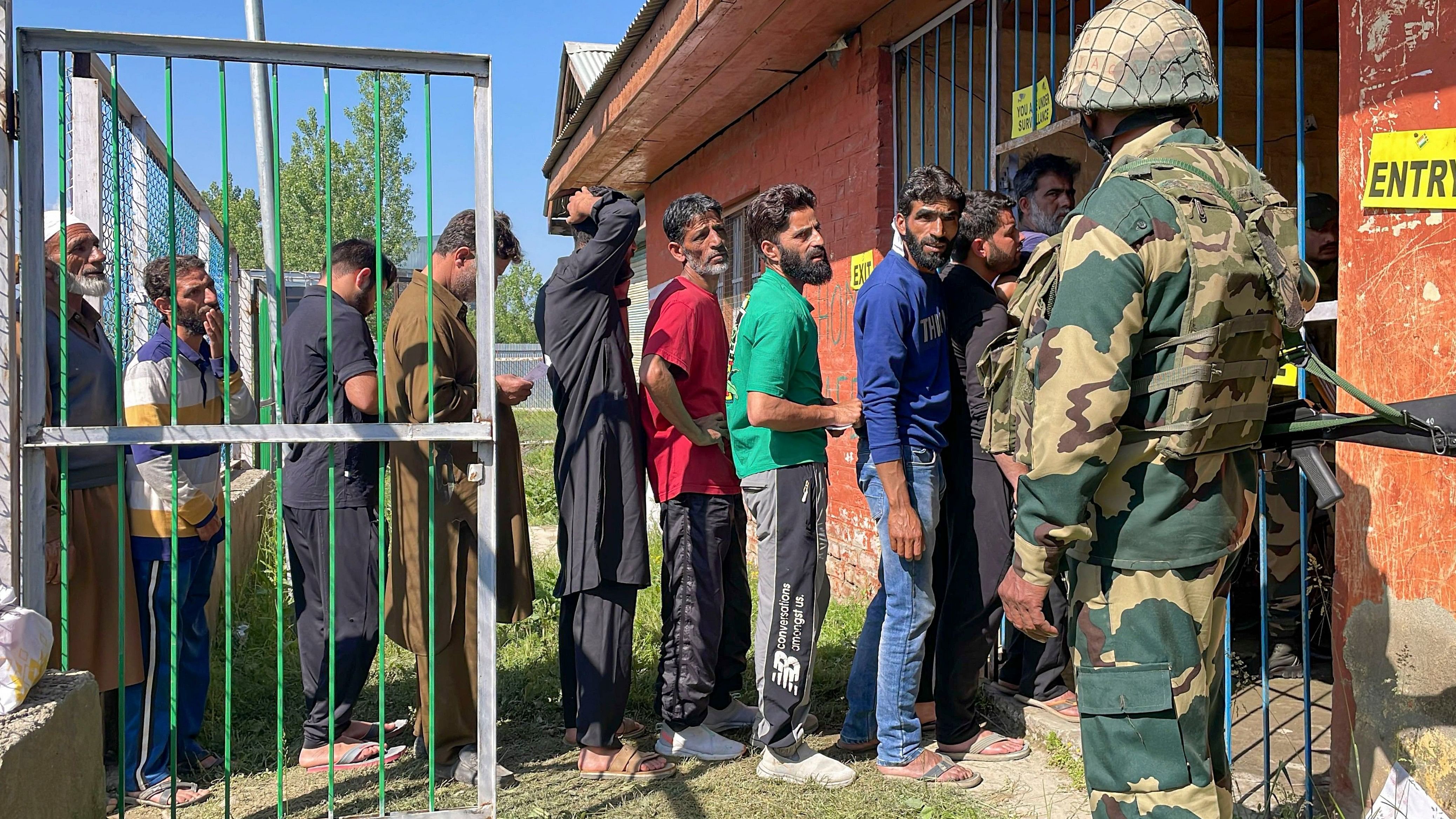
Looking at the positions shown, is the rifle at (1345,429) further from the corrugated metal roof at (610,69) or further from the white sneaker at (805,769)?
the corrugated metal roof at (610,69)

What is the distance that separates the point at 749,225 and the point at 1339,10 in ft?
6.20

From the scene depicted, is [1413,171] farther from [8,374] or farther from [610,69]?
[610,69]

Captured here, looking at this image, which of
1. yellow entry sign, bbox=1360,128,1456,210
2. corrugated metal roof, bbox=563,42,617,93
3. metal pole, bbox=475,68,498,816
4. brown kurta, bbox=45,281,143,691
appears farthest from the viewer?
corrugated metal roof, bbox=563,42,617,93

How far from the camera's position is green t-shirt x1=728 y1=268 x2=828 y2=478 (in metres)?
3.45

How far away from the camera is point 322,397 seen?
388 centimetres

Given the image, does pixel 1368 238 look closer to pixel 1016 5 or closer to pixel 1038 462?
pixel 1038 462

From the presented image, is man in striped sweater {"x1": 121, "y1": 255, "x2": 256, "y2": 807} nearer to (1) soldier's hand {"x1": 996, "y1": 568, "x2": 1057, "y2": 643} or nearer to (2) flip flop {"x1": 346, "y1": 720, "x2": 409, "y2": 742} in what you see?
(2) flip flop {"x1": 346, "y1": 720, "x2": 409, "y2": 742}

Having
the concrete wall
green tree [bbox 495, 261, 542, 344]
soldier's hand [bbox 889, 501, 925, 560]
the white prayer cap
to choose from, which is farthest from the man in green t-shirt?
green tree [bbox 495, 261, 542, 344]

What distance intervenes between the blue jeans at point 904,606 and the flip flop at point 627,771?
0.77 metres

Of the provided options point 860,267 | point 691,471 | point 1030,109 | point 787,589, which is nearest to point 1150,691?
point 787,589

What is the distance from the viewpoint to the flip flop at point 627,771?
11.9 feet

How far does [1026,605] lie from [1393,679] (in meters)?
1.09

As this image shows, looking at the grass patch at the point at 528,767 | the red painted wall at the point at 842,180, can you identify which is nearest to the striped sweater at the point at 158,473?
the grass patch at the point at 528,767

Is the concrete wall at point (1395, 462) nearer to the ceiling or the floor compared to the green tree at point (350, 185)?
nearer to the floor
